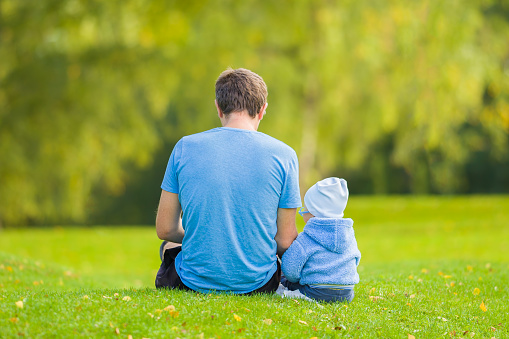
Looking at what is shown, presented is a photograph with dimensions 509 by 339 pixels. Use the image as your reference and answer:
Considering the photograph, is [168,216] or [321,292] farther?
[321,292]

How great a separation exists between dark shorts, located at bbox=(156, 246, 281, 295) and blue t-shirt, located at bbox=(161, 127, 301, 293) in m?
0.32

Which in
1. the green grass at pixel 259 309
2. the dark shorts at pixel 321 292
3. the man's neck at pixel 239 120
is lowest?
the green grass at pixel 259 309

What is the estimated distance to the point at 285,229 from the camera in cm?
392

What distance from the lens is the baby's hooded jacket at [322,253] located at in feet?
12.7

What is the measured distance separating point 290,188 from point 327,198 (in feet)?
0.89

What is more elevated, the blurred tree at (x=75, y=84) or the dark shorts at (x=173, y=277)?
the blurred tree at (x=75, y=84)

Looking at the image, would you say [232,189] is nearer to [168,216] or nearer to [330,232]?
[168,216]

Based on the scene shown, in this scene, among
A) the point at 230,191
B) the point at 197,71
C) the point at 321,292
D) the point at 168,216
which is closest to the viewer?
the point at 230,191

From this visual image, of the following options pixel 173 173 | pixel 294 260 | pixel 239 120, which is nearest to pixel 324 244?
pixel 294 260

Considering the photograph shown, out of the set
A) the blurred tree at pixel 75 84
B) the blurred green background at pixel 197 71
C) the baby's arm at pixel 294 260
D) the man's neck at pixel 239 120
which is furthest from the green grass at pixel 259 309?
the blurred green background at pixel 197 71

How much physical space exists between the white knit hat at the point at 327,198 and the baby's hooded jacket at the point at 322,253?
0.18 ft

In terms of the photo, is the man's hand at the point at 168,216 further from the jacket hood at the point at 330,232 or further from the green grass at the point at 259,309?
the jacket hood at the point at 330,232

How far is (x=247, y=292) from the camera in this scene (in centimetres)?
407

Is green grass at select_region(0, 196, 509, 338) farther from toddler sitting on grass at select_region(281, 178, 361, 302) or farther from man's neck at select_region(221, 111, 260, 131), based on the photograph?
man's neck at select_region(221, 111, 260, 131)
